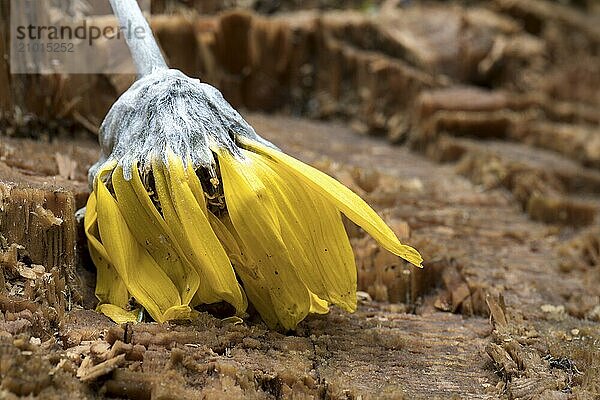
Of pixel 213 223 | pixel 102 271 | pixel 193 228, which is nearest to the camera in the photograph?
pixel 193 228

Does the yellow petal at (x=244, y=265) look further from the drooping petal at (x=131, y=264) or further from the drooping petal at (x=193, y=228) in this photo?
the drooping petal at (x=131, y=264)

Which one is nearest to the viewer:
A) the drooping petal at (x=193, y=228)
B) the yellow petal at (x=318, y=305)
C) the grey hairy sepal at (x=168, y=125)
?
the drooping petal at (x=193, y=228)

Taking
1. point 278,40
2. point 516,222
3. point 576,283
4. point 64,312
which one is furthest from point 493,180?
point 64,312

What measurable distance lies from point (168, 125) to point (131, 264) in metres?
0.45

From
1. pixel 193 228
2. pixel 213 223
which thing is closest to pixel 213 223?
pixel 213 223

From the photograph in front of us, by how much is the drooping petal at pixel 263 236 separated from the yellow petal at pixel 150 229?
0.69 feet

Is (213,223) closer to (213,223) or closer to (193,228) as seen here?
(213,223)

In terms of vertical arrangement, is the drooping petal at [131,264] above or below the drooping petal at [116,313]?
above

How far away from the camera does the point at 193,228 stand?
7.76 ft

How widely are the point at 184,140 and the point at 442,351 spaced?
1078 millimetres

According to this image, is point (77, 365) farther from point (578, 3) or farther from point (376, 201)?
point (578, 3)

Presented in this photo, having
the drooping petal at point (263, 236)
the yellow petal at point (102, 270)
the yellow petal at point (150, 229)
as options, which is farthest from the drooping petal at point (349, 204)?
the yellow petal at point (102, 270)

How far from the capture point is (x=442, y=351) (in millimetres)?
2602

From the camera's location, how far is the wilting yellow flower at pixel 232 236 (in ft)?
7.81
